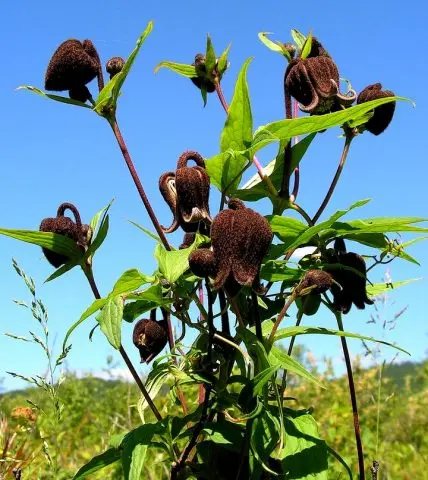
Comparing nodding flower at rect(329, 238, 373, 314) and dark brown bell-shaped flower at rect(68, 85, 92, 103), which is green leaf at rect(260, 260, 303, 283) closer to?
nodding flower at rect(329, 238, 373, 314)

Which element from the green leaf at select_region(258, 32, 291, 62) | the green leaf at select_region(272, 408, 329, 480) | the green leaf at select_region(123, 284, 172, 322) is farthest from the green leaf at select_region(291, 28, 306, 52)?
the green leaf at select_region(272, 408, 329, 480)

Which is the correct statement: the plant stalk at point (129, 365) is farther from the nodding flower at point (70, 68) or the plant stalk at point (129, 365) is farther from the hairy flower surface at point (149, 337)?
the nodding flower at point (70, 68)

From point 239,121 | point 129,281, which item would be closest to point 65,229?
point 129,281

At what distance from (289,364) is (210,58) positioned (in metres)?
1.15

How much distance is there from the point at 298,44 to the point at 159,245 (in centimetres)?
99

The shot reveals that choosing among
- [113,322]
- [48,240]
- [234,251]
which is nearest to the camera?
[234,251]

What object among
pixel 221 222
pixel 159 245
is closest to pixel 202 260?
pixel 221 222

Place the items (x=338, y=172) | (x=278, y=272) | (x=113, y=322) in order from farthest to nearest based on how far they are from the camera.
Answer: (x=338, y=172) → (x=278, y=272) → (x=113, y=322)

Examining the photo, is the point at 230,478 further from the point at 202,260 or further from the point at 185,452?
the point at 202,260

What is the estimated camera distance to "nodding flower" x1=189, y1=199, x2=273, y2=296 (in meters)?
1.67

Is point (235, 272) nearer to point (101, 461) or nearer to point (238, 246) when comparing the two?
point (238, 246)

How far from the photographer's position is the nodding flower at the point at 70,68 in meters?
2.16

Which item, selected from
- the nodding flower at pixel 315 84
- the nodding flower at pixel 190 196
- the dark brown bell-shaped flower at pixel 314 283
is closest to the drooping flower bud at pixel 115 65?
the nodding flower at pixel 190 196

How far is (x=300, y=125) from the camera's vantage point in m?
1.92
